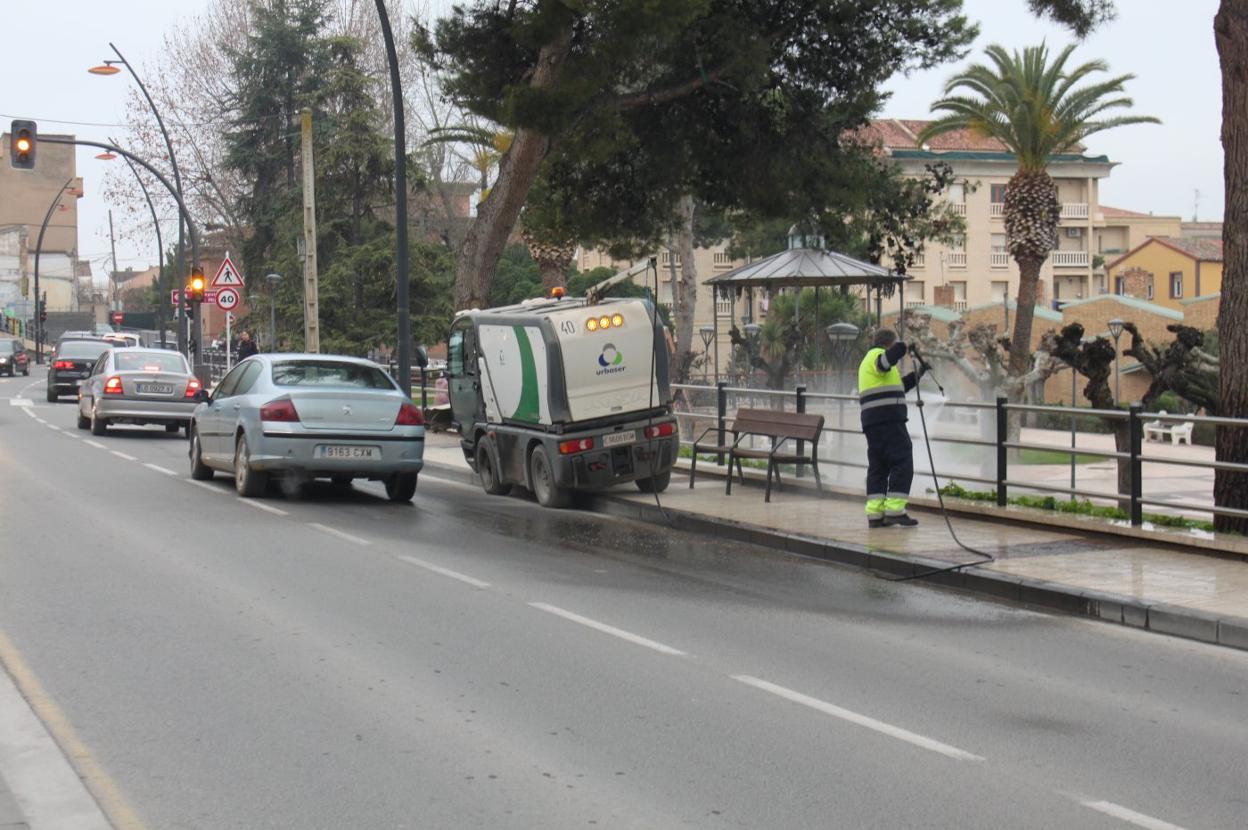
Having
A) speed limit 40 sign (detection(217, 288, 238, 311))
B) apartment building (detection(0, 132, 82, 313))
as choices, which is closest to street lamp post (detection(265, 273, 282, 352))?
speed limit 40 sign (detection(217, 288, 238, 311))

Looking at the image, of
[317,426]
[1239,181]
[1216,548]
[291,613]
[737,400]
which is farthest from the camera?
[737,400]

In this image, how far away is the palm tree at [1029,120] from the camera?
129 feet

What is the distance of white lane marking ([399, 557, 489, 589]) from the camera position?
10.6 metres

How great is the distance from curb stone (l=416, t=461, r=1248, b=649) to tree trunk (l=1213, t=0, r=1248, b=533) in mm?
2978

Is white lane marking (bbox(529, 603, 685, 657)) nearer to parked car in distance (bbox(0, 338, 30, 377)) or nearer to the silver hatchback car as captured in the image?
the silver hatchback car

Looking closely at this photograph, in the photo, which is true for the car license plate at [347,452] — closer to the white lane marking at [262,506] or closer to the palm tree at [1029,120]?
the white lane marking at [262,506]

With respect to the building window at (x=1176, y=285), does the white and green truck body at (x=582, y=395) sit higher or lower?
lower

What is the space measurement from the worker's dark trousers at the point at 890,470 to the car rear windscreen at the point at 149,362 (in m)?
16.6

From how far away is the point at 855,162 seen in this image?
75.8 feet

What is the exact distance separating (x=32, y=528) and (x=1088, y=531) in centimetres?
937

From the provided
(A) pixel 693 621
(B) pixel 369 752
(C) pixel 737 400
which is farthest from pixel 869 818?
(C) pixel 737 400

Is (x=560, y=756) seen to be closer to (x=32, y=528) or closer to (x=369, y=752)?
(x=369, y=752)

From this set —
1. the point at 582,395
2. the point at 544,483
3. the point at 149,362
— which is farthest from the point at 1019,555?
the point at 149,362

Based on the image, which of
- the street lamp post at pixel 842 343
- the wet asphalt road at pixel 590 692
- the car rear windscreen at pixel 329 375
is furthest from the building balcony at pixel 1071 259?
the wet asphalt road at pixel 590 692
